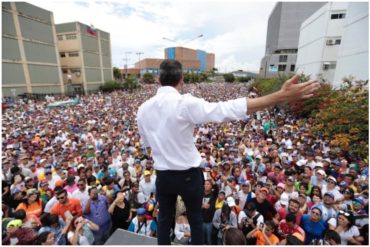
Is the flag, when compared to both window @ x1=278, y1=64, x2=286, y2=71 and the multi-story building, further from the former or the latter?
window @ x1=278, y1=64, x2=286, y2=71

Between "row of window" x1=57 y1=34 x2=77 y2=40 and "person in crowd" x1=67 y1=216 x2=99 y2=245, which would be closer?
"person in crowd" x1=67 y1=216 x2=99 y2=245

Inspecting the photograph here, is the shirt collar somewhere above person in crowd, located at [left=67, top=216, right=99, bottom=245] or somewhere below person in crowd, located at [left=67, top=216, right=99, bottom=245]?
above

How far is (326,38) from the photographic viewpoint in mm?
24344

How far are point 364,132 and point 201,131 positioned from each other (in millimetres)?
6645

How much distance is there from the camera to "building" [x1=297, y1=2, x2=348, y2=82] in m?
23.5

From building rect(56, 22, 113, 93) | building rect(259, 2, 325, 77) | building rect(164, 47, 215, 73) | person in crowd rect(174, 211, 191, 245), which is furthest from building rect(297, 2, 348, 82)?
building rect(164, 47, 215, 73)

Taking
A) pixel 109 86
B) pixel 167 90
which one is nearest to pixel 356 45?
pixel 167 90

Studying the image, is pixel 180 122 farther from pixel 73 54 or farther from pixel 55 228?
pixel 73 54

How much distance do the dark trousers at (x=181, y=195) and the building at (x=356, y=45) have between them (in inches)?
605

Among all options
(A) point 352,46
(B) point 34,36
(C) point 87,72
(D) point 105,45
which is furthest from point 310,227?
(D) point 105,45

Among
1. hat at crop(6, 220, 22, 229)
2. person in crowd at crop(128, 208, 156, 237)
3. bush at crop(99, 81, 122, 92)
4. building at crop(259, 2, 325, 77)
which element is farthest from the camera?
building at crop(259, 2, 325, 77)

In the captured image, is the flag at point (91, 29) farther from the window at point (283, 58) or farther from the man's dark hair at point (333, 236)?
the window at point (283, 58)

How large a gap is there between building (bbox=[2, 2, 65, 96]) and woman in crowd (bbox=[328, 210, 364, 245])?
3075cm

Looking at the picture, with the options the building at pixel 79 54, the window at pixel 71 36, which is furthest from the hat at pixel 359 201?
the window at pixel 71 36
